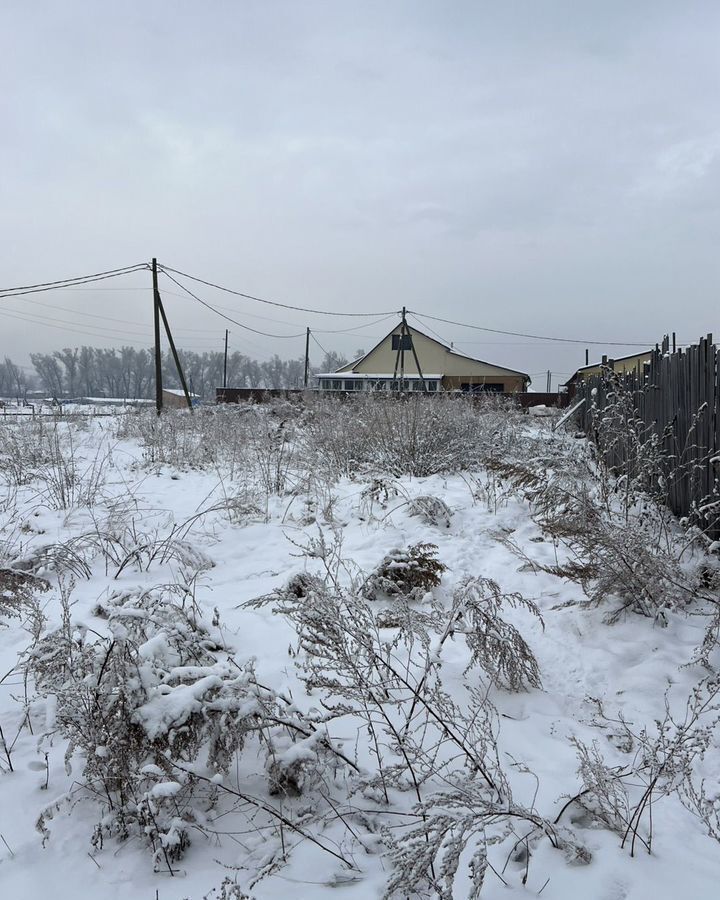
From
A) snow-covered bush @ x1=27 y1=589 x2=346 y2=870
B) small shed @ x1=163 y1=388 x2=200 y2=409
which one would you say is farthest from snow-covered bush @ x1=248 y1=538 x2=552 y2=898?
small shed @ x1=163 y1=388 x2=200 y2=409

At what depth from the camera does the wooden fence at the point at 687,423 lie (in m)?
3.84

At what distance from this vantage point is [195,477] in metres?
7.04

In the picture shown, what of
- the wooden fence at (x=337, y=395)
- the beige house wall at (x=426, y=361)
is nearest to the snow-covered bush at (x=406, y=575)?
the wooden fence at (x=337, y=395)

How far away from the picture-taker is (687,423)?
445 centimetres

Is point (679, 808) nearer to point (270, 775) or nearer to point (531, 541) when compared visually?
point (270, 775)

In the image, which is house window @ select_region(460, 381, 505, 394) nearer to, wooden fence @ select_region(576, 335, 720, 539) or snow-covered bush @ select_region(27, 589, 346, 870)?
wooden fence @ select_region(576, 335, 720, 539)

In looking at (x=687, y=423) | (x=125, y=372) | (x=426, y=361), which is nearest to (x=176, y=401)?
(x=426, y=361)

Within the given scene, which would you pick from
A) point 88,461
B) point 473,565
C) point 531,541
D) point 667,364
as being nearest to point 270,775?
point 473,565

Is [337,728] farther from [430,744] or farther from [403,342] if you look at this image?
[403,342]

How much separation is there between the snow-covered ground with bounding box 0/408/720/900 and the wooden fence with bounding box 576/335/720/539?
1.09 meters

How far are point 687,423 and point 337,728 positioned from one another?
3811 millimetres

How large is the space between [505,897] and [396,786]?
1.40 feet

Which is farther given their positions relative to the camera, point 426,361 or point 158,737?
point 426,361

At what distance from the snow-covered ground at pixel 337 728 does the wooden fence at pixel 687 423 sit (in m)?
1.09
